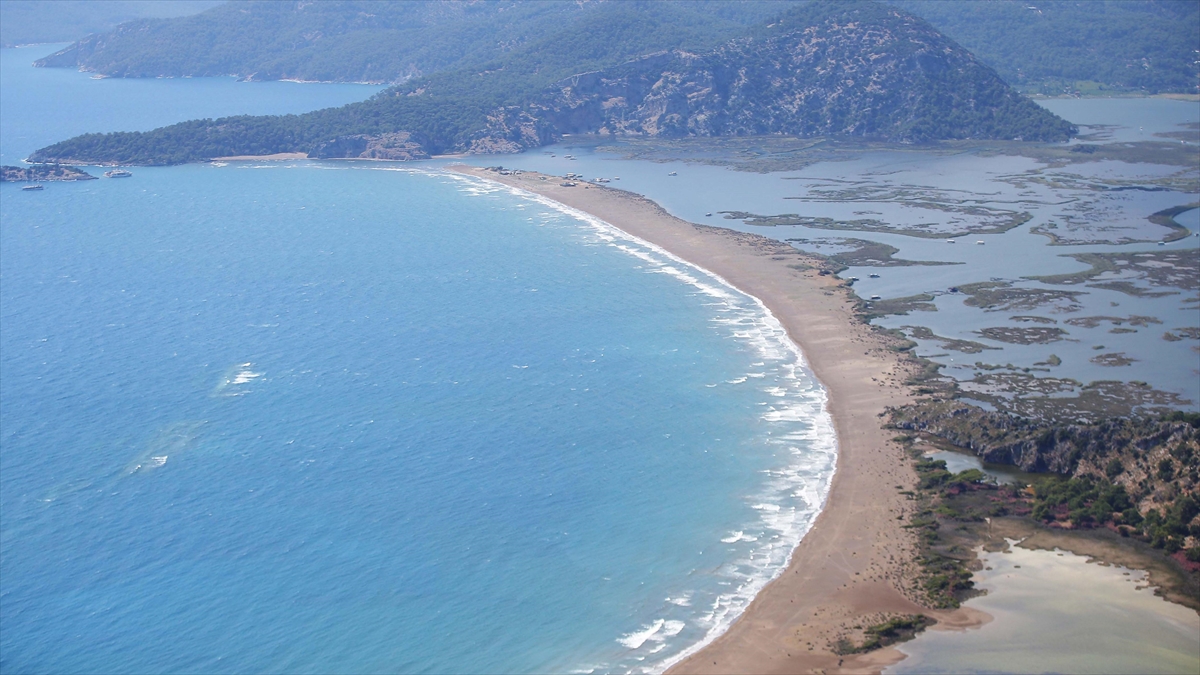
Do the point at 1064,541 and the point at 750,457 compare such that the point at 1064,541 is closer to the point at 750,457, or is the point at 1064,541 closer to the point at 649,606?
the point at 750,457

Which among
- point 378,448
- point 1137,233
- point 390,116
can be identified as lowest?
point 378,448

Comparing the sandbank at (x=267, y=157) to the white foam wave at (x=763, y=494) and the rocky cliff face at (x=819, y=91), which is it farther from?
the white foam wave at (x=763, y=494)

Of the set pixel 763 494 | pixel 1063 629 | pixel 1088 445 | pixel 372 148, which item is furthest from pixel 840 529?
pixel 372 148

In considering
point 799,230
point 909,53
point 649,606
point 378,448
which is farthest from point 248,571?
point 909,53

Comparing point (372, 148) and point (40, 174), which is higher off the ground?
point (372, 148)

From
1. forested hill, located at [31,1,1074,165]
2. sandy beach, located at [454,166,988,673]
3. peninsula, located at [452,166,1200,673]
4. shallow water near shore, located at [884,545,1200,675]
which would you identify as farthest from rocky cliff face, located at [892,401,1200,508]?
forested hill, located at [31,1,1074,165]

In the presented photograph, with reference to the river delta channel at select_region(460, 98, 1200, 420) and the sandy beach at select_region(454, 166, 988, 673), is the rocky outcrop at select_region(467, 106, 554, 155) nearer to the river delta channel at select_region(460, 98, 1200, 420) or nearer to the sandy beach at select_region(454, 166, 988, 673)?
the river delta channel at select_region(460, 98, 1200, 420)

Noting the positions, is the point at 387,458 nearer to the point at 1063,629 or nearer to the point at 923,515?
the point at 923,515
